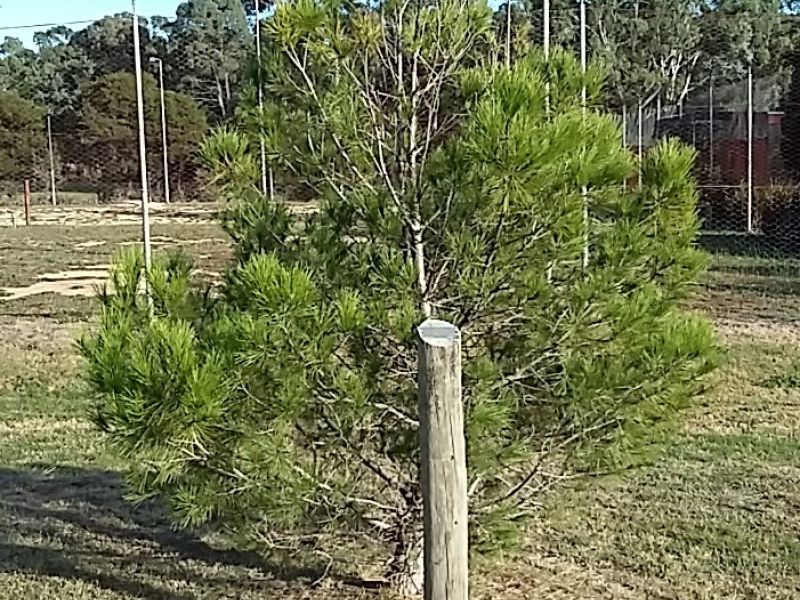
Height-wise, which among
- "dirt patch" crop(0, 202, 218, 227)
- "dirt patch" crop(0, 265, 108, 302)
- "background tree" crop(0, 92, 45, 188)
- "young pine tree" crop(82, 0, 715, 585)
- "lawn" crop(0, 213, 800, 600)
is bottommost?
"lawn" crop(0, 213, 800, 600)

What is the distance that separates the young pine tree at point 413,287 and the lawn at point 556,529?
342 millimetres

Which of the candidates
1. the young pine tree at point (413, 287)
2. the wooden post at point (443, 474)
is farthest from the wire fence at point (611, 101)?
the wooden post at point (443, 474)

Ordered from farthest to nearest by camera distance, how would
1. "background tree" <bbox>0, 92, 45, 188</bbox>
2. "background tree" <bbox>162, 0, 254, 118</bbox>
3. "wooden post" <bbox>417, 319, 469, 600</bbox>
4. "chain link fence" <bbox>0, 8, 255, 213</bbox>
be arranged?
"background tree" <bbox>162, 0, 254, 118</bbox>
"background tree" <bbox>0, 92, 45, 188</bbox>
"chain link fence" <bbox>0, 8, 255, 213</bbox>
"wooden post" <bbox>417, 319, 469, 600</bbox>

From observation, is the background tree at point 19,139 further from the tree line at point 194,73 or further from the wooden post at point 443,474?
the wooden post at point 443,474

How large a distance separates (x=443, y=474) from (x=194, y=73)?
2851 centimetres

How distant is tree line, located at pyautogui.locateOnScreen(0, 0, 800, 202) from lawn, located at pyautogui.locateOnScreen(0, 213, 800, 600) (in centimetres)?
1515

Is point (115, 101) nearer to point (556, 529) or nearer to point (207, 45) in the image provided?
point (207, 45)

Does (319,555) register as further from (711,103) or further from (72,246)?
(72,246)

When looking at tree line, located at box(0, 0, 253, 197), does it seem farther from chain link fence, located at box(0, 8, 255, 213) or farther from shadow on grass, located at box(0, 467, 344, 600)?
shadow on grass, located at box(0, 467, 344, 600)

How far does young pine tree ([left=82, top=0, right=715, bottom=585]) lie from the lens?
2.80 metres

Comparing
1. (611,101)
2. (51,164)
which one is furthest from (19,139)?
(611,101)

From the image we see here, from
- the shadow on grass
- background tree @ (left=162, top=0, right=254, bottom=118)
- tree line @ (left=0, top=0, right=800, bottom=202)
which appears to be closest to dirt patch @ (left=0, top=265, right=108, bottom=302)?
tree line @ (left=0, top=0, right=800, bottom=202)

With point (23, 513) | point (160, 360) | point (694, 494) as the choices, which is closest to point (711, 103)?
point (694, 494)

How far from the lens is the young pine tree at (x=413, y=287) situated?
2.80 meters
